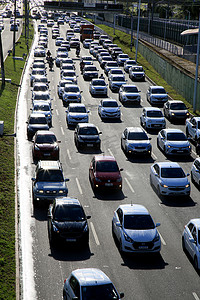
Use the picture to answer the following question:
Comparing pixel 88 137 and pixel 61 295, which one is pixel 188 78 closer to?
pixel 88 137

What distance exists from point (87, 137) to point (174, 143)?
19.0 feet

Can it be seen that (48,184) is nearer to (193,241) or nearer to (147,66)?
(193,241)

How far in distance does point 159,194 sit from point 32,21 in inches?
5596

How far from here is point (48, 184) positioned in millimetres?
27375

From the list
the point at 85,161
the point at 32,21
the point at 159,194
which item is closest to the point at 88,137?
the point at 85,161

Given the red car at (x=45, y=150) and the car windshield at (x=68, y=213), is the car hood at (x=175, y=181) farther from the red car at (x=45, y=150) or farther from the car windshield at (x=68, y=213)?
the red car at (x=45, y=150)

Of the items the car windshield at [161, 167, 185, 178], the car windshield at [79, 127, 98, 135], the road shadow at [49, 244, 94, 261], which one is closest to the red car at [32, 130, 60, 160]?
the car windshield at [79, 127, 98, 135]

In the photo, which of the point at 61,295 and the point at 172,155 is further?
the point at 172,155

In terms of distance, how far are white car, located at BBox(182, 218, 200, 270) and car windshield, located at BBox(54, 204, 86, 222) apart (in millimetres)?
4095

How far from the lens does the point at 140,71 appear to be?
233 ft

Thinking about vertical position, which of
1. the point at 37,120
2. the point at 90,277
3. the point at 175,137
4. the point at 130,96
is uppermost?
the point at 90,277

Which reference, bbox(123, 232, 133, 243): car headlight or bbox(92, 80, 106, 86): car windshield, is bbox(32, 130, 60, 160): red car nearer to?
bbox(123, 232, 133, 243): car headlight

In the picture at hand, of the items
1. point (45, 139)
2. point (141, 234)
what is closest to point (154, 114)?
point (45, 139)

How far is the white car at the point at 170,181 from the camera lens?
95.6 feet
